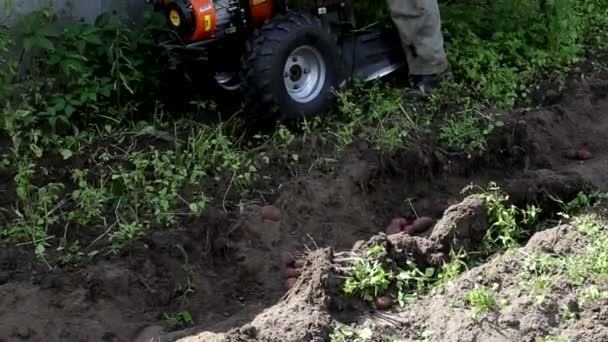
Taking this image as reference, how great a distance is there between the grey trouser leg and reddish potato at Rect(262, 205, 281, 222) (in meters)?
2.04

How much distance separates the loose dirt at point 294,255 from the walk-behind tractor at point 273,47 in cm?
52

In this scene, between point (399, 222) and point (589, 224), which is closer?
point (589, 224)

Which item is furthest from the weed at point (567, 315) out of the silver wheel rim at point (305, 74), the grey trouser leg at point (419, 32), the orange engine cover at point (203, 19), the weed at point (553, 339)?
the grey trouser leg at point (419, 32)

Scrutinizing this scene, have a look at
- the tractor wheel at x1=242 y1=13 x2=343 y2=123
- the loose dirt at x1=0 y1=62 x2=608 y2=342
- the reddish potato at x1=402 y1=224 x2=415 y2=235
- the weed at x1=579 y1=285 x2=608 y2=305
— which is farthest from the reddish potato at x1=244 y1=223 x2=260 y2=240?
the weed at x1=579 y1=285 x2=608 y2=305

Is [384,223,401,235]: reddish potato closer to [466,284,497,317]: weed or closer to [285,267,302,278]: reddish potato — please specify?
[285,267,302,278]: reddish potato

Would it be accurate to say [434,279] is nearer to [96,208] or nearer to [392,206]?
[392,206]

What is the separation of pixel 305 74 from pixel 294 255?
1644 millimetres

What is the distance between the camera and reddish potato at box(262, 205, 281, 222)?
5.78m

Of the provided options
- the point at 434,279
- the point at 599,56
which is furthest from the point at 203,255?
the point at 599,56

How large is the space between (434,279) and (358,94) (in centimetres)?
217

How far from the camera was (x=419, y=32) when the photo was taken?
7383 mm

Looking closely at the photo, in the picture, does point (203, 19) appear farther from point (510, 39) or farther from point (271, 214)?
point (510, 39)

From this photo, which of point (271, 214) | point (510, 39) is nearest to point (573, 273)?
point (271, 214)

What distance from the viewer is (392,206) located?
6207mm
